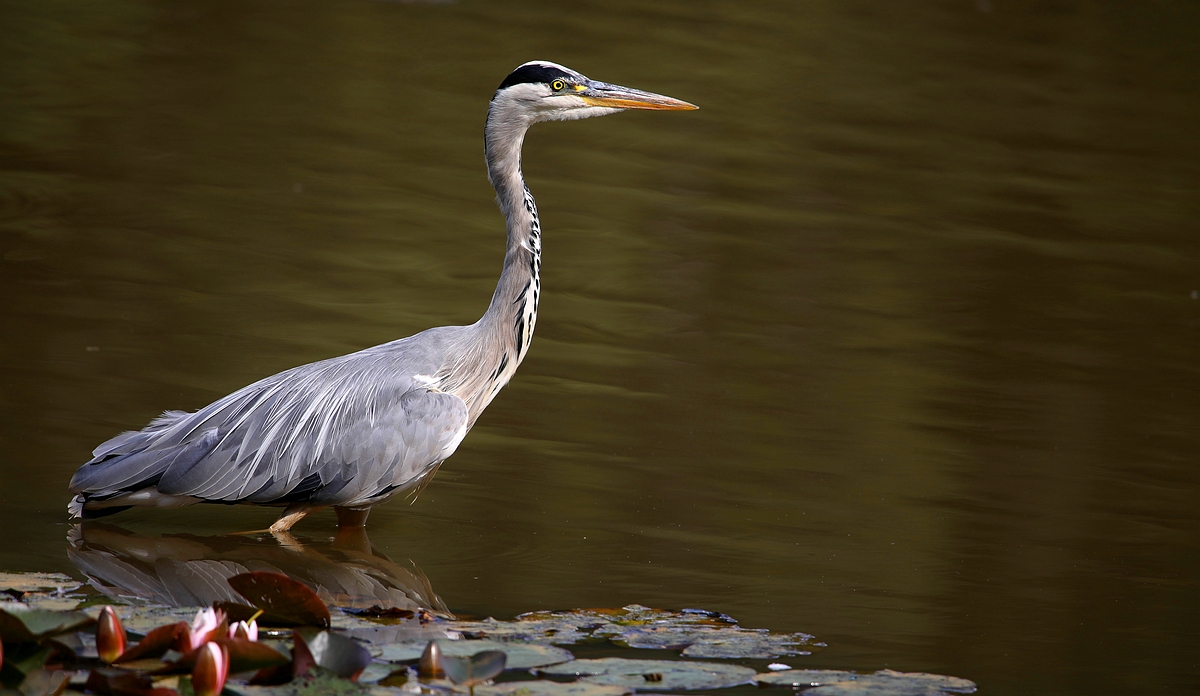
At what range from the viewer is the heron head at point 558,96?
6461 millimetres

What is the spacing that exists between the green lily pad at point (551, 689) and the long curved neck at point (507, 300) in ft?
8.20

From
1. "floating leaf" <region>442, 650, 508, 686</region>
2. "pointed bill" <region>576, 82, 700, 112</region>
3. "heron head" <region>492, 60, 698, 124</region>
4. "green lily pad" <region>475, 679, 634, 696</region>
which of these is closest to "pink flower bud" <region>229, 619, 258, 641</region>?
"floating leaf" <region>442, 650, 508, 686</region>

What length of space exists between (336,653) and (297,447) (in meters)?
2.27

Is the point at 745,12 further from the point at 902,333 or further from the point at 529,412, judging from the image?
the point at 529,412

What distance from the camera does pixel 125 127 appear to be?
485 inches

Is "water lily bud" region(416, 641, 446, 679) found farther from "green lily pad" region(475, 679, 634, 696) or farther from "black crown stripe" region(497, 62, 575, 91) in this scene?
"black crown stripe" region(497, 62, 575, 91)

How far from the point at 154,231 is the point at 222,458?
4655 millimetres

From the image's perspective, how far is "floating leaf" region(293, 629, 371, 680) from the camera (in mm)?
3680

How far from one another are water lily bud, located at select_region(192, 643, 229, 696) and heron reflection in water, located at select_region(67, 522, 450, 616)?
1.43m

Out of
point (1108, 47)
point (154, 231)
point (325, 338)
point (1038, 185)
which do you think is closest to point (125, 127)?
point (154, 231)

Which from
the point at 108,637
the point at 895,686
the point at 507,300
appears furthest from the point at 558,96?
the point at 108,637

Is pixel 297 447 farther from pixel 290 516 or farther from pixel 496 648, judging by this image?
pixel 496 648

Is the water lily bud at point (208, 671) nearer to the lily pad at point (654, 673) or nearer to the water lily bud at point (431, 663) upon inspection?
the water lily bud at point (431, 663)

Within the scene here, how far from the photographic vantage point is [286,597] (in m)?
4.08
